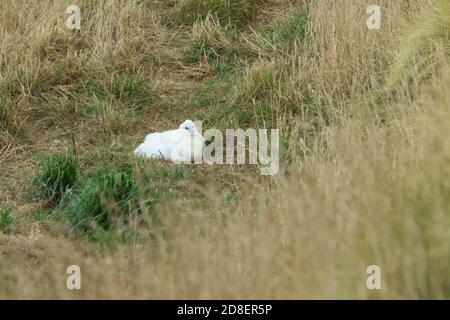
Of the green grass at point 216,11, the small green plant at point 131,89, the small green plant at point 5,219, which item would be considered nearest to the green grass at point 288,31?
the green grass at point 216,11

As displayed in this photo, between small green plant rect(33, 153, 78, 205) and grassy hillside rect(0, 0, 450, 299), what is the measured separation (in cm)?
2

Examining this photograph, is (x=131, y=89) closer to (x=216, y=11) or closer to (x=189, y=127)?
(x=189, y=127)

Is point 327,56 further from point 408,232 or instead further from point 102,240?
point 408,232

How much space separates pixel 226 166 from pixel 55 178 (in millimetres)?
1401

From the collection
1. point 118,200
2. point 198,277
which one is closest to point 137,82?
point 118,200

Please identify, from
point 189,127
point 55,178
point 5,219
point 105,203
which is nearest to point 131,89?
point 189,127

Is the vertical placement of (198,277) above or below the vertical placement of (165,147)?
below

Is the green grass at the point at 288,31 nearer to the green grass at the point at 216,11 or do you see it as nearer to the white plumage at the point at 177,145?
the green grass at the point at 216,11

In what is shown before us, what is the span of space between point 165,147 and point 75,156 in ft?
2.48

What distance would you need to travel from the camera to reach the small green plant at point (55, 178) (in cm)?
785

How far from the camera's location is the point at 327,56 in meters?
8.73

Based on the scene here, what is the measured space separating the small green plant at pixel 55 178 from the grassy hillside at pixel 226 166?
0.02 m

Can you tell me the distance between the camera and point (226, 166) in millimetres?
8281

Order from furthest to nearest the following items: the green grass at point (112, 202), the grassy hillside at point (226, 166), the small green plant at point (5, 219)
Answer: the small green plant at point (5, 219)
the green grass at point (112, 202)
the grassy hillside at point (226, 166)
